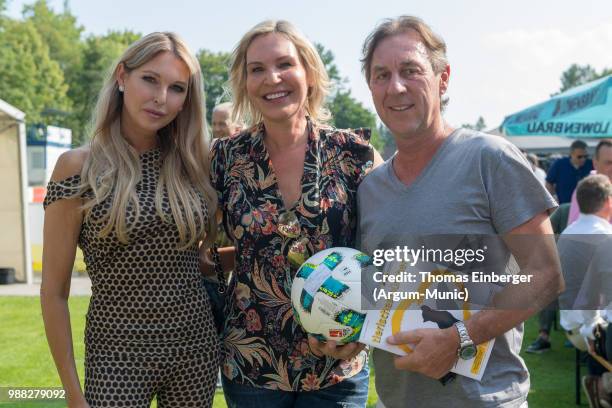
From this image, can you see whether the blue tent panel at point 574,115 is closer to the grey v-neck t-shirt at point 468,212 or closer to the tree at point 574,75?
the grey v-neck t-shirt at point 468,212

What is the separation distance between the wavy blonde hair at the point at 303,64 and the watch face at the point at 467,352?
54.3 inches

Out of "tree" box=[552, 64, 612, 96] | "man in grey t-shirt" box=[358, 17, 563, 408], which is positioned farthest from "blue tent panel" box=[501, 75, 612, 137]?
"tree" box=[552, 64, 612, 96]

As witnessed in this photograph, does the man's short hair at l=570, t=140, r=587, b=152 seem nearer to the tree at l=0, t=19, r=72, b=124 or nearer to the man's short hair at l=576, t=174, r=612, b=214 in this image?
the man's short hair at l=576, t=174, r=612, b=214

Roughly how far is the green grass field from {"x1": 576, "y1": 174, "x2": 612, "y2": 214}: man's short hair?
5.83 ft

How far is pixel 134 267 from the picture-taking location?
8.45ft

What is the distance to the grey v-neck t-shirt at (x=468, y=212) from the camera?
2.09 meters

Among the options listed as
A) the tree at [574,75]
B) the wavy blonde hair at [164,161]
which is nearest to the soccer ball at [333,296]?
the wavy blonde hair at [164,161]

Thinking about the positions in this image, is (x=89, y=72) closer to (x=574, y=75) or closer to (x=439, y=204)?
(x=439, y=204)

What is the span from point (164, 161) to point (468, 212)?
1.40 metres

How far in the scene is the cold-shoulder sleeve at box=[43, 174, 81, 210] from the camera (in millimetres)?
2553

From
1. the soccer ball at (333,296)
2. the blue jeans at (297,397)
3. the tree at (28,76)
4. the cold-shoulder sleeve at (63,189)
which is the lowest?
the blue jeans at (297,397)

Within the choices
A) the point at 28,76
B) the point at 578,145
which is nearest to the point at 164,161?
the point at 578,145

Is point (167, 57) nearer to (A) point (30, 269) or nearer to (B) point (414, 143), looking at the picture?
(B) point (414, 143)

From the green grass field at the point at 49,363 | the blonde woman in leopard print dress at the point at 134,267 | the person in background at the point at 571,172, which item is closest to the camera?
the blonde woman in leopard print dress at the point at 134,267
